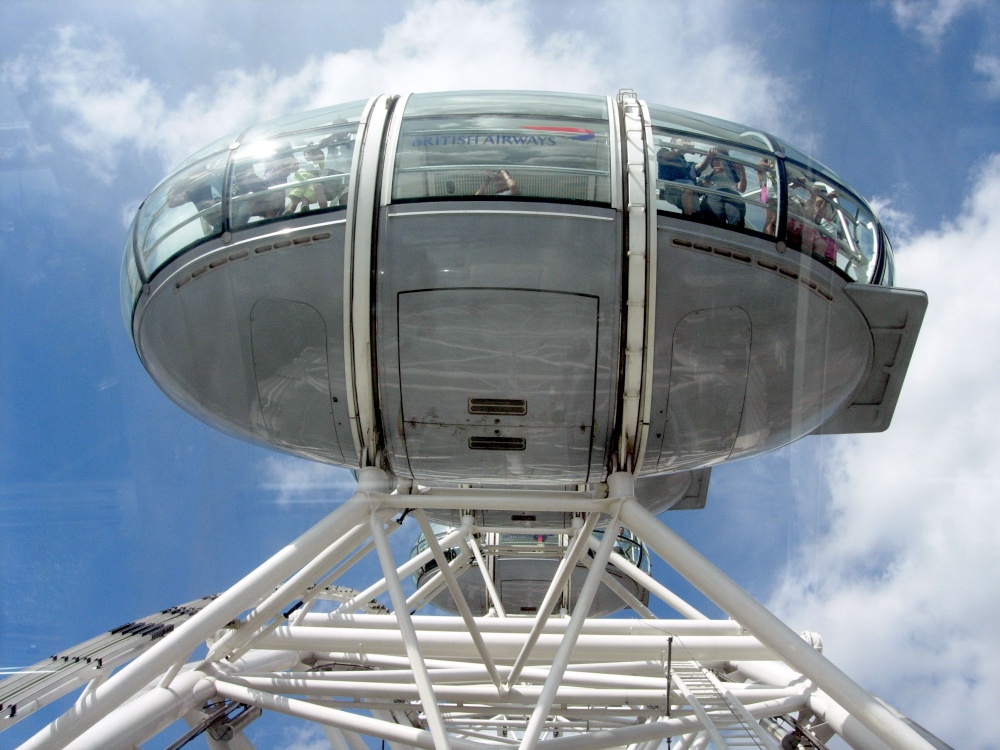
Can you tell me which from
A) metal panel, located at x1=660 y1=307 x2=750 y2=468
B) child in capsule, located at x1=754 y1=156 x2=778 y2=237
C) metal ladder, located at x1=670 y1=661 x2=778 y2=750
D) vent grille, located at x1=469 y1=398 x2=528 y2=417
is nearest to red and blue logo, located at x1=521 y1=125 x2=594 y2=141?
child in capsule, located at x1=754 y1=156 x2=778 y2=237

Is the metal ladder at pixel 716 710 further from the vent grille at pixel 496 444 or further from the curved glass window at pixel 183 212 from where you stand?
the curved glass window at pixel 183 212

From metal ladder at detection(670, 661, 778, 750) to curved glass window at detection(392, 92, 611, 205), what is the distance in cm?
366

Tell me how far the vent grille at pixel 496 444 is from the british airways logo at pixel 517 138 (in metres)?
1.84

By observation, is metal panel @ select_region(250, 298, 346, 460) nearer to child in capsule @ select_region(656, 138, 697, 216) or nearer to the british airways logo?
the british airways logo

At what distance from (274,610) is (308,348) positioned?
2144mm

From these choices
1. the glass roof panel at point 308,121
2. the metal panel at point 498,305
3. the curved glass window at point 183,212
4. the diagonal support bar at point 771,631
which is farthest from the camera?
the glass roof panel at point 308,121

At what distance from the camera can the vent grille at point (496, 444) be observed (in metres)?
5.26

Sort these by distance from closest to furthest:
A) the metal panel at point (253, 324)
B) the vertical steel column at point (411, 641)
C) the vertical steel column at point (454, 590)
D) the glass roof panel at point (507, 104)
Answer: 1. the vertical steel column at point (411, 641)
2. the metal panel at point (253, 324)
3. the glass roof panel at point (507, 104)
4. the vertical steel column at point (454, 590)

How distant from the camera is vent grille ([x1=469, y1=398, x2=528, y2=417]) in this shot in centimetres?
507

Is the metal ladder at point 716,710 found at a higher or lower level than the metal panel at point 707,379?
lower

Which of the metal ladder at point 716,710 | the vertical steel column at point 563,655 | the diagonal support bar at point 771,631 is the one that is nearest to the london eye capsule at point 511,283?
the diagonal support bar at point 771,631

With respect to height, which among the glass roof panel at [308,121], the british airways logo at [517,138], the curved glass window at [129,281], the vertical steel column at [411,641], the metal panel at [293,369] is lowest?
the vertical steel column at [411,641]

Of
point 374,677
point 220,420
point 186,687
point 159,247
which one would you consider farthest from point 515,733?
point 159,247

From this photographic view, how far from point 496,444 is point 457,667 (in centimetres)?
306
